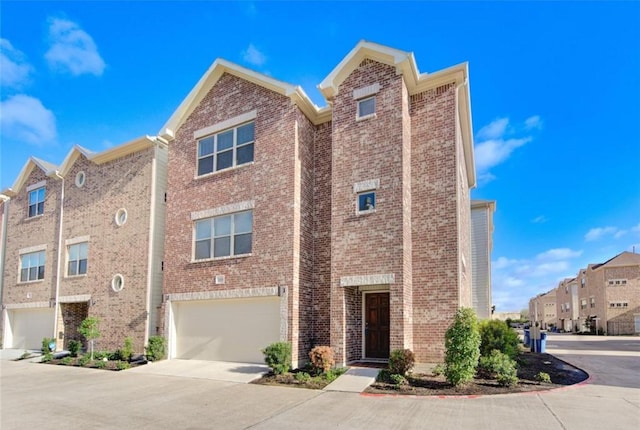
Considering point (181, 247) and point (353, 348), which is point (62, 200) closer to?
point (181, 247)

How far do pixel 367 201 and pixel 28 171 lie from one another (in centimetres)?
2084

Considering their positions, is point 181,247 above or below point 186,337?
above

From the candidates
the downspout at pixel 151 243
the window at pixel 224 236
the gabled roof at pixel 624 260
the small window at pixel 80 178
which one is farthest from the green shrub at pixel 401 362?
the gabled roof at pixel 624 260

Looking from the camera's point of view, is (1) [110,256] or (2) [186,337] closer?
(2) [186,337]

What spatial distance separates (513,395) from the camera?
9.84 meters

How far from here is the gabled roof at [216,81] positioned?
15469 millimetres

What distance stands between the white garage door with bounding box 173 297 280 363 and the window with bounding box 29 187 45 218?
12021 millimetres

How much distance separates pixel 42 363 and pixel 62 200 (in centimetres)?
812

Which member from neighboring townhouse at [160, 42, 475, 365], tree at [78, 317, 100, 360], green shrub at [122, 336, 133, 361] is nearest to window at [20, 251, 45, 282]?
tree at [78, 317, 100, 360]

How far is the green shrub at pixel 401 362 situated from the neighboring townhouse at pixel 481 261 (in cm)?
1405

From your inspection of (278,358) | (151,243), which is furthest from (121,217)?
(278,358)

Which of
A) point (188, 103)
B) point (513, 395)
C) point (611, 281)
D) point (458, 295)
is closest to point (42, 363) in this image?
point (188, 103)

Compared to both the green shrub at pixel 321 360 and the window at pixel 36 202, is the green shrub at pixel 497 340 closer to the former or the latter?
the green shrub at pixel 321 360

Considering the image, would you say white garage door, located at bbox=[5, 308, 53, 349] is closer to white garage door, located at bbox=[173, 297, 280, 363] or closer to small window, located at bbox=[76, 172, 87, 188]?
small window, located at bbox=[76, 172, 87, 188]
